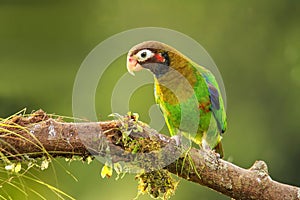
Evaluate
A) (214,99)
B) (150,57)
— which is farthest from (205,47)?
(150,57)

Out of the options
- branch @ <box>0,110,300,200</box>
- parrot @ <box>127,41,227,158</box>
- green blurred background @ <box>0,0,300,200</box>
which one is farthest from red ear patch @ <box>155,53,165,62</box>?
green blurred background @ <box>0,0,300,200</box>

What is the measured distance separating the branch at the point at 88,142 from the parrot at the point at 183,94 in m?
0.76

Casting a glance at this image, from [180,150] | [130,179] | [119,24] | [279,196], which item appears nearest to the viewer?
[180,150]

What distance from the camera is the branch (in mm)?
2547

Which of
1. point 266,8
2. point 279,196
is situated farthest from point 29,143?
point 266,8

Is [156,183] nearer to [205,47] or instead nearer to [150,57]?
[150,57]

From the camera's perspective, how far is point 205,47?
1004cm

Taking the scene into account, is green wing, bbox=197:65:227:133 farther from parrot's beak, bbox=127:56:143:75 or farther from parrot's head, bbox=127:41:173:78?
parrot's beak, bbox=127:56:143:75

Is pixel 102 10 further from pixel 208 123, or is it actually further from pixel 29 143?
pixel 29 143

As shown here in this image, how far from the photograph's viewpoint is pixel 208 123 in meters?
3.71

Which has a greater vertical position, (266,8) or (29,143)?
(266,8)

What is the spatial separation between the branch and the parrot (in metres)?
0.76

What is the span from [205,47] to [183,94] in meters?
6.50

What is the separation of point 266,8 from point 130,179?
4.20 metres
